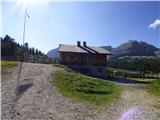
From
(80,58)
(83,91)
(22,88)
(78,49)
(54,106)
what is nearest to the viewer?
(54,106)

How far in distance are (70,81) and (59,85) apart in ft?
9.63

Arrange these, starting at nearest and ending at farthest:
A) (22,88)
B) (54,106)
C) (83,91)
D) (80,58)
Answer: (54,106), (22,88), (83,91), (80,58)

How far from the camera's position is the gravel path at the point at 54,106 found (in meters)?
20.4

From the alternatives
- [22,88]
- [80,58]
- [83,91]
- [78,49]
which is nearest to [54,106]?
[22,88]

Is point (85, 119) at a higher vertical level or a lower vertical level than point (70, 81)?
lower

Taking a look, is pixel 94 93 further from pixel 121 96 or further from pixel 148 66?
pixel 148 66

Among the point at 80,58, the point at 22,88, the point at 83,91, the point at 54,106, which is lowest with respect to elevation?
the point at 54,106

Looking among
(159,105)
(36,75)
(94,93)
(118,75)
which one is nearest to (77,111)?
(94,93)

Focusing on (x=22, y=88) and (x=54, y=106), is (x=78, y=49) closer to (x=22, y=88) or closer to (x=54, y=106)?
(x=22, y=88)

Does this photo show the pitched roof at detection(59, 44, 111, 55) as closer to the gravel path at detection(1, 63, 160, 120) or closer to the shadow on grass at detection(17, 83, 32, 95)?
the gravel path at detection(1, 63, 160, 120)

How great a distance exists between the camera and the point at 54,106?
896 inches

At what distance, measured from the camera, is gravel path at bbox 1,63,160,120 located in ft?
67.0

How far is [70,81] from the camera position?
108 feet

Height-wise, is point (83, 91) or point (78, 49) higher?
point (78, 49)
